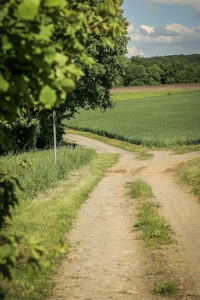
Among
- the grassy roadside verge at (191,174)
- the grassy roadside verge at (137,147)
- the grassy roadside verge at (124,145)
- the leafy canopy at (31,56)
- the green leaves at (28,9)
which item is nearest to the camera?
the green leaves at (28,9)

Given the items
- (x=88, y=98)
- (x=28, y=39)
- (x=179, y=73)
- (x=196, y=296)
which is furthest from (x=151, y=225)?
(x=179, y=73)

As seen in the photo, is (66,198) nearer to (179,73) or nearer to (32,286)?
(32,286)

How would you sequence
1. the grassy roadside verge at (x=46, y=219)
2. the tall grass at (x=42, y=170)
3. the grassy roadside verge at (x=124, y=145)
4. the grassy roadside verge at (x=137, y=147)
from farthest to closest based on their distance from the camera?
the grassy roadside verge at (x=137, y=147) < the grassy roadside verge at (x=124, y=145) < the tall grass at (x=42, y=170) < the grassy roadside verge at (x=46, y=219)

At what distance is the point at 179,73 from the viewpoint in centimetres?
16162

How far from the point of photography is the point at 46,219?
36.0 feet

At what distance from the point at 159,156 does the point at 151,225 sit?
559 inches

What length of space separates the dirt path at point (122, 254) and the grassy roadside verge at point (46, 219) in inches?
10.5

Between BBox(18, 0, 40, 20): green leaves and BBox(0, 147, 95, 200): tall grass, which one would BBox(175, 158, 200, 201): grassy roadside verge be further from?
BBox(18, 0, 40, 20): green leaves

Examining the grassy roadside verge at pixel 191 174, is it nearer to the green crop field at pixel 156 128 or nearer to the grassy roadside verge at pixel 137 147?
the grassy roadside verge at pixel 137 147

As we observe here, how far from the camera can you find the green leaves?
2.37 metres

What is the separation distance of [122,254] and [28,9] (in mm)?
6880

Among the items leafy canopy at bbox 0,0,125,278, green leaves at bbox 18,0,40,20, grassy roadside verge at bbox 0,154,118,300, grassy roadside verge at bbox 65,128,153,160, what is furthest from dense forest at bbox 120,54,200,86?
green leaves at bbox 18,0,40,20

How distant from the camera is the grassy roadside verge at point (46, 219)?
668cm

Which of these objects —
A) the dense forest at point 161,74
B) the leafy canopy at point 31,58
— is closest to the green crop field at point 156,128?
the leafy canopy at point 31,58
